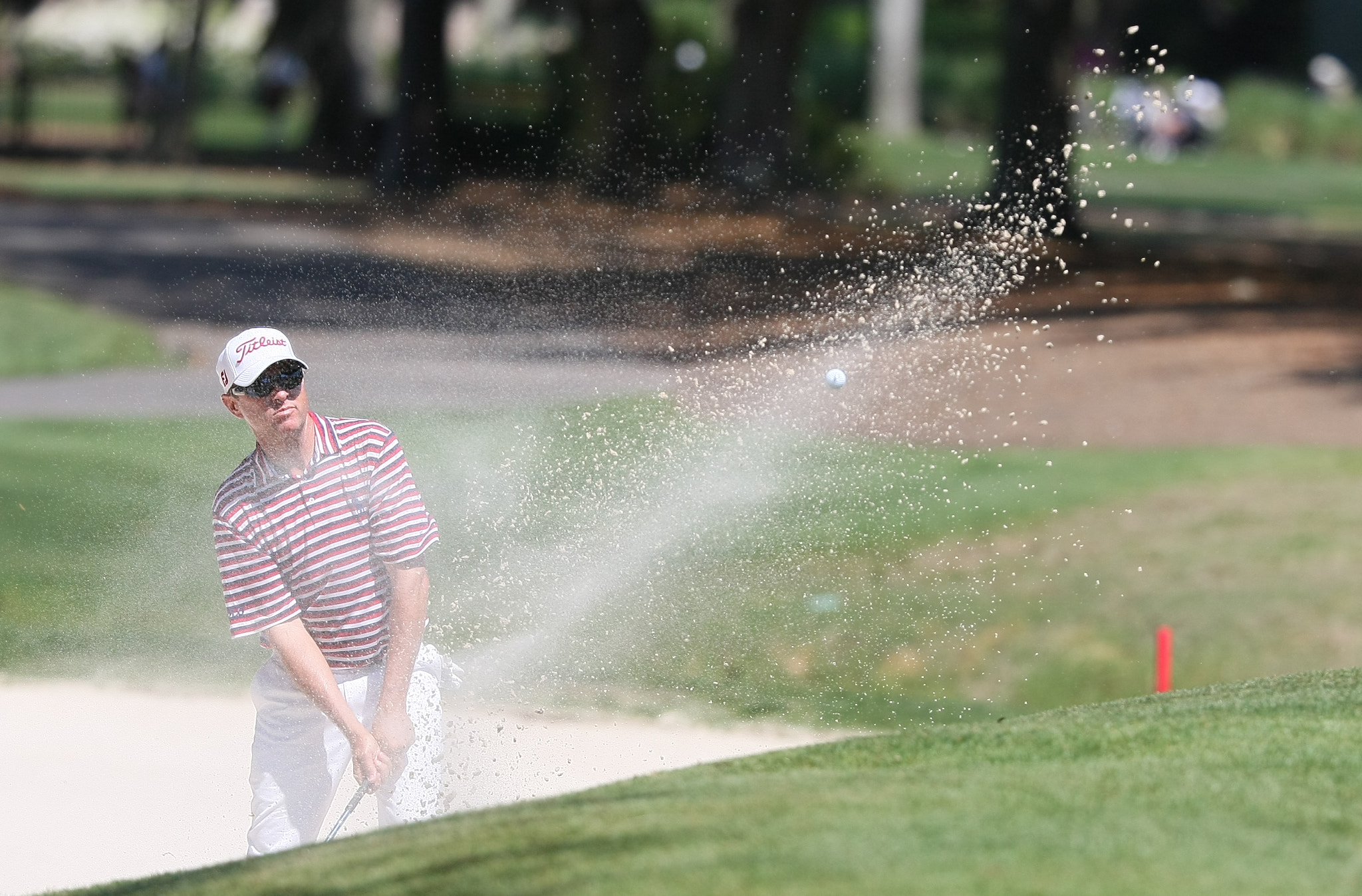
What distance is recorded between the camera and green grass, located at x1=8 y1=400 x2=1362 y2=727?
8.05 metres

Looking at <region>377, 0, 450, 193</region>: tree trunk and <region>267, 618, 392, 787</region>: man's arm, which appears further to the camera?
<region>377, 0, 450, 193</region>: tree trunk

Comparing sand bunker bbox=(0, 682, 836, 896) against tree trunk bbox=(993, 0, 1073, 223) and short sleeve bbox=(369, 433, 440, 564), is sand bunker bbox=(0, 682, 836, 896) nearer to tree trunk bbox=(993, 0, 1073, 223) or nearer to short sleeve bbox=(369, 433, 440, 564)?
short sleeve bbox=(369, 433, 440, 564)

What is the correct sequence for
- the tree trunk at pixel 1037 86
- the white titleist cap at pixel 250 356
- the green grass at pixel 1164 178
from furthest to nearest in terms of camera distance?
the green grass at pixel 1164 178 → the tree trunk at pixel 1037 86 → the white titleist cap at pixel 250 356

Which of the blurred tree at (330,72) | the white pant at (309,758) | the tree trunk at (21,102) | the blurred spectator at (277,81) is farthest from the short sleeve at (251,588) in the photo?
the blurred spectator at (277,81)

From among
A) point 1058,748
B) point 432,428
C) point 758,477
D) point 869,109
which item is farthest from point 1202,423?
point 869,109

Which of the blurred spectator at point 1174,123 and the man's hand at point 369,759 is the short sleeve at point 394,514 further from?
the blurred spectator at point 1174,123

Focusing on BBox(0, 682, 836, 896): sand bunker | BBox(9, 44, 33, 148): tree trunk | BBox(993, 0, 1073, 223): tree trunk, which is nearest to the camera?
BBox(0, 682, 836, 896): sand bunker

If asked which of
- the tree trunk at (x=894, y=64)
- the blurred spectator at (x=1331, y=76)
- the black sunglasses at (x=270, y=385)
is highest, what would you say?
the black sunglasses at (x=270, y=385)

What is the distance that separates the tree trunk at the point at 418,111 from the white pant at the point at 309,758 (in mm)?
21385

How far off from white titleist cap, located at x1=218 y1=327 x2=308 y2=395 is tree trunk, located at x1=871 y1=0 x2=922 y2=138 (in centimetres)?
4041

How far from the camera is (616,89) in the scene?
2586 centimetres

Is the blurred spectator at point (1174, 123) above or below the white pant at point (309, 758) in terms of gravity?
→ below

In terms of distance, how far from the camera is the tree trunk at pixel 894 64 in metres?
45.2

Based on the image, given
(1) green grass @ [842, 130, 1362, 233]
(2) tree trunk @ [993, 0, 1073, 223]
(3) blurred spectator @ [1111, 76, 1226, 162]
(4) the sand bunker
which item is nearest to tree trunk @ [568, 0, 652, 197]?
(1) green grass @ [842, 130, 1362, 233]
